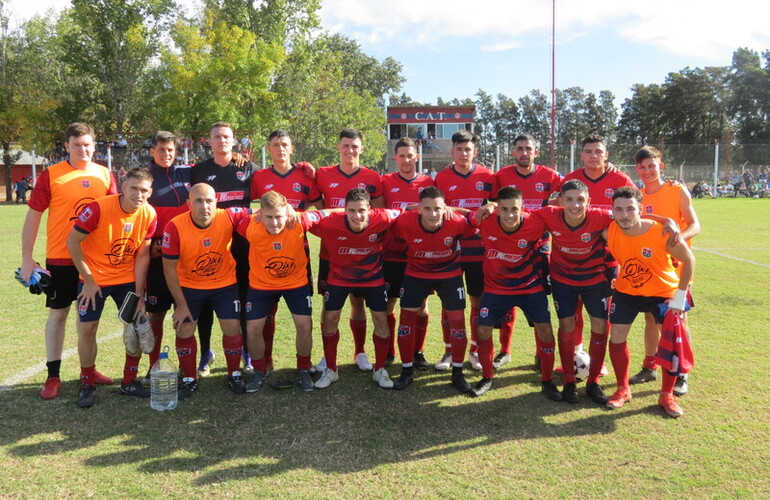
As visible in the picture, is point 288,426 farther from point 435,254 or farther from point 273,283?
point 435,254

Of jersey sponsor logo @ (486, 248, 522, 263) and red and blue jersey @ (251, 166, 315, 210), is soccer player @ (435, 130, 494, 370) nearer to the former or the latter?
jersey sponsor logo @ (486, 248, 522, 263)

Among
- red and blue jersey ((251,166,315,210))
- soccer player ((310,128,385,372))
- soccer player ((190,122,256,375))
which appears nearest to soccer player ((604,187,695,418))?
soccer player ((310,128,385,372))

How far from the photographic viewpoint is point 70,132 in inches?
168

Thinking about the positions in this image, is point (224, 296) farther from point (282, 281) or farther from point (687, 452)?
point (687, 452)

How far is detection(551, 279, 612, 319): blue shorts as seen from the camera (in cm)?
424

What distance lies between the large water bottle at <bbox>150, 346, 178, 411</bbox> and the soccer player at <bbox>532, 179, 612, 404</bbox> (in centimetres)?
306

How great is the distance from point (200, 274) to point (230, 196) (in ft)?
2.99

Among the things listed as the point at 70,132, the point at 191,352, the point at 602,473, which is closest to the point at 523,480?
the point at 602,473

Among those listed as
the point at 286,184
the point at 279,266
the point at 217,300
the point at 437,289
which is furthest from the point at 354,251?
the point at 217,300

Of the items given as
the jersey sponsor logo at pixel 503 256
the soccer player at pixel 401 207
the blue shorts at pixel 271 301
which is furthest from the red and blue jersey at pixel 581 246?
the blue shorts at pixel 271 301

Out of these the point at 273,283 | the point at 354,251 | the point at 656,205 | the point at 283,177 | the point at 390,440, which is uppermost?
the point at 283,177

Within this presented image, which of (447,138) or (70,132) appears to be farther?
(447,138)

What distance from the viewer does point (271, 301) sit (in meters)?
4.51

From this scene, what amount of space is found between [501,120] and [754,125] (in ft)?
117
